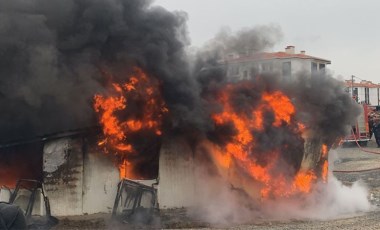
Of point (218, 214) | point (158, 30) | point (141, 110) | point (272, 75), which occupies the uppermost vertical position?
point (158, 30)

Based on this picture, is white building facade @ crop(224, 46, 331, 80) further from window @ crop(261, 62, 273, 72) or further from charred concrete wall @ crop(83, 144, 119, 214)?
charred concrete wall @ crop(83, 144, 119, 214)

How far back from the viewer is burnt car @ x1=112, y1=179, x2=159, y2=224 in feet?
40.1

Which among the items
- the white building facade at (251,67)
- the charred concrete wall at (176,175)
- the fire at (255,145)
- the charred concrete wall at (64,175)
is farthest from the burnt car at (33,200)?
the white building facade at (251,67)

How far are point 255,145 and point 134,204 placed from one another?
162 inches

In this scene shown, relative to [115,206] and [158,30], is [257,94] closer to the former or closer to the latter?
[158,30]

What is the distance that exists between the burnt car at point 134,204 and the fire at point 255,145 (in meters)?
2.56

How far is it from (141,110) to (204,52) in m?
3.53

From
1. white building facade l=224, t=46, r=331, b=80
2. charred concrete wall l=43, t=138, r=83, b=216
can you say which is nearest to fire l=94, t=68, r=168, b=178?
charred concrete wall l=43, t=138, r=83, b=216

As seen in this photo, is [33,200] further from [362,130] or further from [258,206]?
[362,130]

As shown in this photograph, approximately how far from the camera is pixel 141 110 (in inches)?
498

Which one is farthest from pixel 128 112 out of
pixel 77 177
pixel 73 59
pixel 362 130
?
pixel 362 130

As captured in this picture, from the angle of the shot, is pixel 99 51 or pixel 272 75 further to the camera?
pixel 272 75

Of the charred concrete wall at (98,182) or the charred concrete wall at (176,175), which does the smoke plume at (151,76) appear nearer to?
the charred concrete wall at (176,175)

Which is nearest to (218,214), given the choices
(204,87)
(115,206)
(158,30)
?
(115,206)
